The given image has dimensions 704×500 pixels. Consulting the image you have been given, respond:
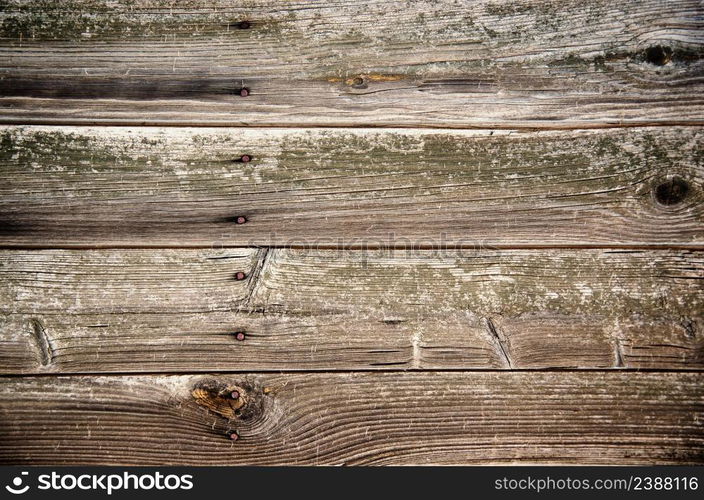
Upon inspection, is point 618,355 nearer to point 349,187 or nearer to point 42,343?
point 349,187

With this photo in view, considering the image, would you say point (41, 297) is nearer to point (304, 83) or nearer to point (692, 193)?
point (304, 83)

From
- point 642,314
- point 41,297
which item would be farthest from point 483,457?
point 41,297

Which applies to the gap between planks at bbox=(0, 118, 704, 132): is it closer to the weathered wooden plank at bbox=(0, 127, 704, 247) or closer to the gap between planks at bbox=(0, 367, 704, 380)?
the weathered wooden plank at bbox=(0, 127, 704, 247)

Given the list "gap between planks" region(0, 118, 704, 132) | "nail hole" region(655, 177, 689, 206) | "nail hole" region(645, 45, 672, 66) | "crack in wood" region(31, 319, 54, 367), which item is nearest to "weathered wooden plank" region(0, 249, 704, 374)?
"crack in wood" region(31, 319, 54, 367)

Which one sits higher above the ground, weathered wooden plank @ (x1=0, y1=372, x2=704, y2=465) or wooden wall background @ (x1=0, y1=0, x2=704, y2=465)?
wooden wall background @ (x1=0, y1=0, x2=704, y2=465)

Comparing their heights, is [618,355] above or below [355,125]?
below

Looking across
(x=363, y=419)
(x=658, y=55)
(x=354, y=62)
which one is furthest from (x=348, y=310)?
(x=658, y=55)
